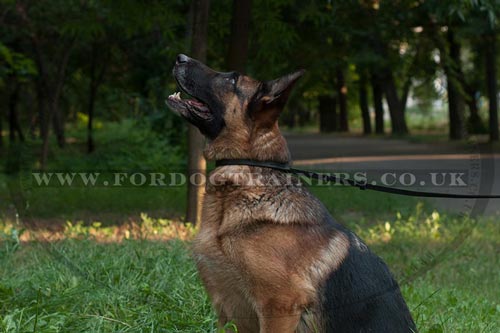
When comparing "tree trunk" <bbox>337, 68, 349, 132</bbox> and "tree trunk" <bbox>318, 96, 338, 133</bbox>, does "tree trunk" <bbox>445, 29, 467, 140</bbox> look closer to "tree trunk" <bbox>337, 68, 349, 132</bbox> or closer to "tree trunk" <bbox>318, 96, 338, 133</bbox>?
"tree trunk" <bbox>337, 68, 349, 132</bbox>

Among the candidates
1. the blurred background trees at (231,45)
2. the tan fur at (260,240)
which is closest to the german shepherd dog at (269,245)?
the tan fur at (260,240)

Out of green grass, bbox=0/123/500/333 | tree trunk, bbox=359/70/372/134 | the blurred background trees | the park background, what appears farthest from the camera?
tree trunk, bbox=359/70/372/134

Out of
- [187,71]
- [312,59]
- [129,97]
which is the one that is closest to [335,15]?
[312,59]

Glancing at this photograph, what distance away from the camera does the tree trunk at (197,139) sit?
8938 millimetres

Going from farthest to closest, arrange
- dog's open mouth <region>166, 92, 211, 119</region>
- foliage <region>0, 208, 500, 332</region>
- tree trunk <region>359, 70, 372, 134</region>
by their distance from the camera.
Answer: tree trunk <region>359, 70, 372, 134</region>
foliage <region>0, 208, 500, 332</region>
dog's open mouth <region>166, 92, 211, 119</region>

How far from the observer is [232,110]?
4.05m

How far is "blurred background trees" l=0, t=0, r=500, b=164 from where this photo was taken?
9.43m

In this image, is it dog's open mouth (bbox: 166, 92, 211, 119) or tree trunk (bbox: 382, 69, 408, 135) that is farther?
tree trunk (bbox: 382, 69, 408, 135)

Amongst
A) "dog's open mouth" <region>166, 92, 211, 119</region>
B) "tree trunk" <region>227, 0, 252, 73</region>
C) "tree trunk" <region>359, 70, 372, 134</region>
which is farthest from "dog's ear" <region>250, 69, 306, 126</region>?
"tree trunk" <region>359, 70, 372, 134</region>

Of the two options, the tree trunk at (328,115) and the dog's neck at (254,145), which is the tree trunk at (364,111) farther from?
the dog's neck at (254,145)

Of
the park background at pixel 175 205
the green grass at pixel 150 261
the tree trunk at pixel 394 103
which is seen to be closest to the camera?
the green grass at pixel 150 261

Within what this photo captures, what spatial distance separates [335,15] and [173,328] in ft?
22.8

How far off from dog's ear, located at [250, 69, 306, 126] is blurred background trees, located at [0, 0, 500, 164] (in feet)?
14.4

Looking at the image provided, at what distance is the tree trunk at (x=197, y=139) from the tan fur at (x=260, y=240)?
16.0ft
